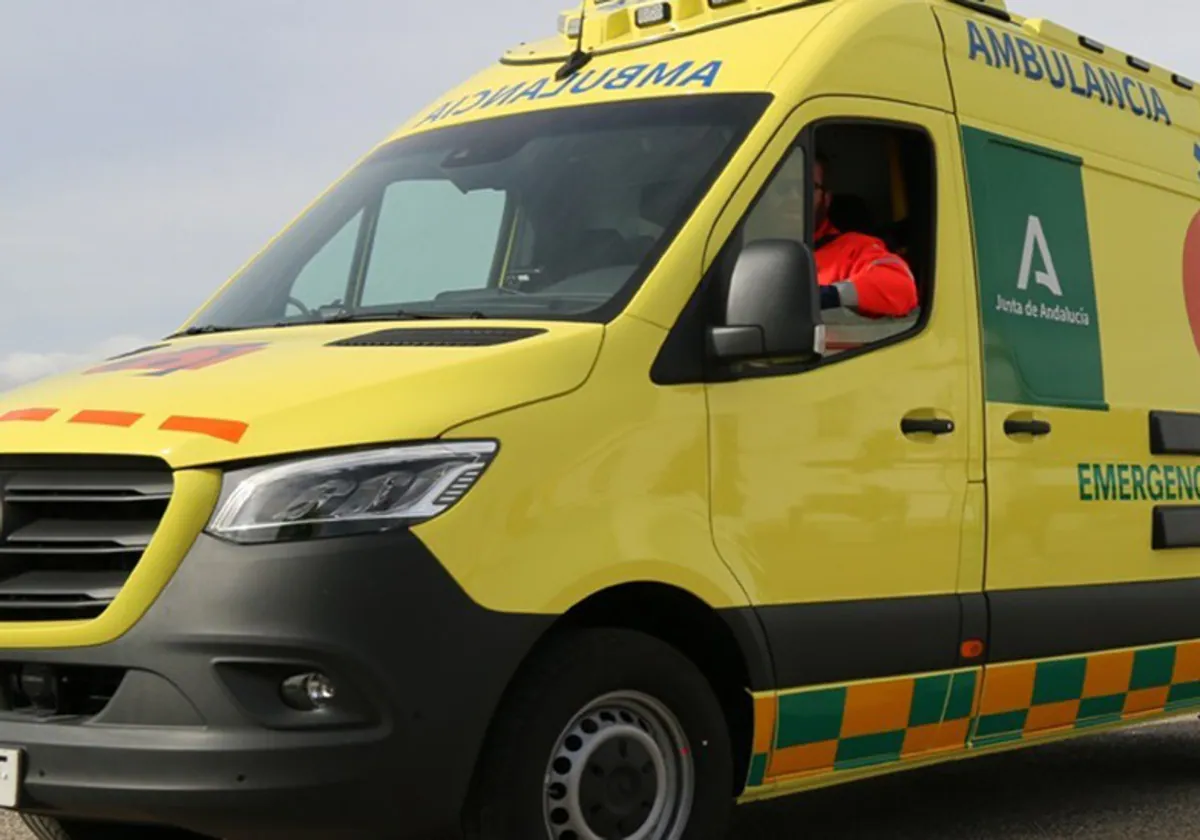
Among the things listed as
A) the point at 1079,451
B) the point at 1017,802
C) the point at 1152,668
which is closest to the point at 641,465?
the point at 1079,451

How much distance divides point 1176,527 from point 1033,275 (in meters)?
1.27

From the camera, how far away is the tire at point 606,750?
14.7ft

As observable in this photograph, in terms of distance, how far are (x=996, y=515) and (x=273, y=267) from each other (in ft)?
7.81

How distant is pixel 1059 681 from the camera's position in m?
6.34

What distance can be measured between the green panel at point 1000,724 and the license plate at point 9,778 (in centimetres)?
299

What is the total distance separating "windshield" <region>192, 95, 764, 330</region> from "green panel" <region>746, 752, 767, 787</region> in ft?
4.28

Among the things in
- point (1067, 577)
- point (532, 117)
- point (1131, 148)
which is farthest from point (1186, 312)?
point (532, 117)

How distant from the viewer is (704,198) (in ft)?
16.9

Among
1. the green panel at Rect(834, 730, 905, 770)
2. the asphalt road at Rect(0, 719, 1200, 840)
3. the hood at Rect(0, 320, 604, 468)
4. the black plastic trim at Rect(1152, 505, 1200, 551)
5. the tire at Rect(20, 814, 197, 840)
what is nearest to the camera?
the hood at Rect(0, 320, 604, 468)

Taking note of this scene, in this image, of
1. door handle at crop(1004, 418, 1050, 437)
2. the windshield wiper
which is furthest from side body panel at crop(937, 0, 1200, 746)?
the windshield wiper

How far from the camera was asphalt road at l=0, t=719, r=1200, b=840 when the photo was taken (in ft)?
22.0

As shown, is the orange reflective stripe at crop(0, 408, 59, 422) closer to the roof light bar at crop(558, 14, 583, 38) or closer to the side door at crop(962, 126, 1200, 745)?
the roof light bar at crop(558, 14, 583, 38)

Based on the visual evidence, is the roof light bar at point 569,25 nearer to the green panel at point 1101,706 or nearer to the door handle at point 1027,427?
the door handle at point 1027,427

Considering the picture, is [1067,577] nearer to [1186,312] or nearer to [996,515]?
[996,515]
